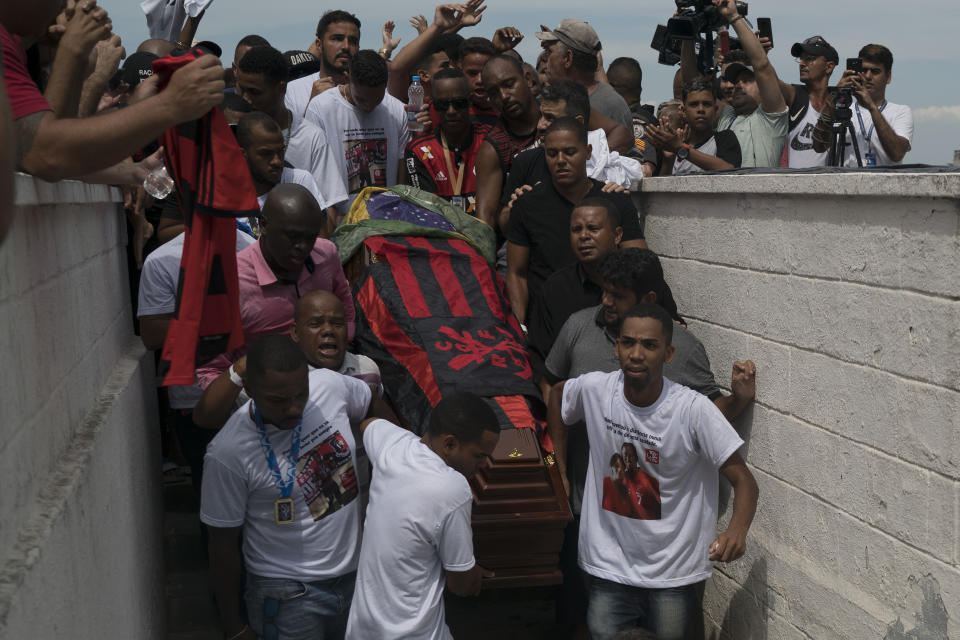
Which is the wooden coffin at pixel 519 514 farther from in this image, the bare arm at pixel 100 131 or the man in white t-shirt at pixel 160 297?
the bare arm at pixel 100 131

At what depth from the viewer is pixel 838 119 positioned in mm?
6184

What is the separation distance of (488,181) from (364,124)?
38.2 inches

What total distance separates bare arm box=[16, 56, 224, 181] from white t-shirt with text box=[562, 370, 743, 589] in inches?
87.8

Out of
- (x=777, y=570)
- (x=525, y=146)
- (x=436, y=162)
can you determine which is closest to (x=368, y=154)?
(x=436, y=162)

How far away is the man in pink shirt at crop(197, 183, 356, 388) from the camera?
456 centimetres

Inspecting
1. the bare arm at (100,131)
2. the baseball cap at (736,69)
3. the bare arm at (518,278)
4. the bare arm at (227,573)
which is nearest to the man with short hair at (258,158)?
the bare arm at (518,278)

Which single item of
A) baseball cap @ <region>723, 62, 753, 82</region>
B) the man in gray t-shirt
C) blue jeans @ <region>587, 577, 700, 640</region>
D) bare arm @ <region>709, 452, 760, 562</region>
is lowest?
blue jeans @ <region>587, 577, 700, 640</region>

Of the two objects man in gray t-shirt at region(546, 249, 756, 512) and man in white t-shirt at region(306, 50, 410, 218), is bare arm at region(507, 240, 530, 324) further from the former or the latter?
man in white t-shirt at region(306, 50, 410, 218)

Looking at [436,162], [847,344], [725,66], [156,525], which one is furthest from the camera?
[725,66]

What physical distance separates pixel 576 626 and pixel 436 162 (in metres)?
2.83

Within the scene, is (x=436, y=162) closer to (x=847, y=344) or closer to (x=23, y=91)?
(x=847, y=344)

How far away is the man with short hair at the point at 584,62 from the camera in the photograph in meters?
6.95

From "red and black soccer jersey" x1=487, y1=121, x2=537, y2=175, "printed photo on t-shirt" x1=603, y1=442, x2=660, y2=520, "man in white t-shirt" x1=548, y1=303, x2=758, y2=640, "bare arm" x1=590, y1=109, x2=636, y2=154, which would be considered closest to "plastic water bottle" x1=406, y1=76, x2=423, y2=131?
"red and black soccer jersey" x1=487, y1=121, x2=537, y2=175

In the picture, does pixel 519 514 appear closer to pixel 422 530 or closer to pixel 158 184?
pixel 422 530
